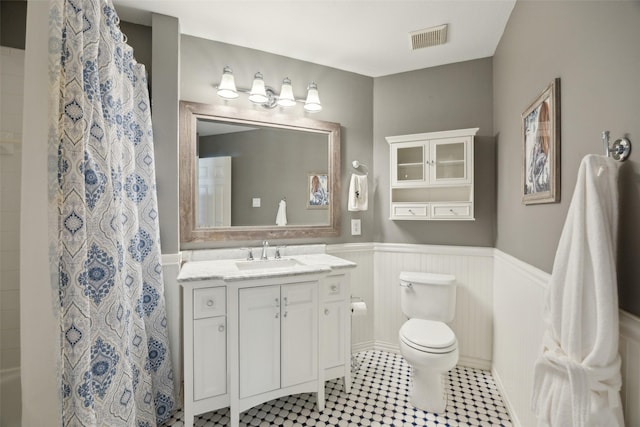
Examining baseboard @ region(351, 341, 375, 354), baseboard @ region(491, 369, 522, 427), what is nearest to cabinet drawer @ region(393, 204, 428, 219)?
baseboard @ region(351, 341, 375, 354)

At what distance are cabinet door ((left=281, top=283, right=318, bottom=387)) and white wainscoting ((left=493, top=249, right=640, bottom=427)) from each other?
46.6 inches

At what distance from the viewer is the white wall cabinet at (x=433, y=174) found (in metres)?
2.23

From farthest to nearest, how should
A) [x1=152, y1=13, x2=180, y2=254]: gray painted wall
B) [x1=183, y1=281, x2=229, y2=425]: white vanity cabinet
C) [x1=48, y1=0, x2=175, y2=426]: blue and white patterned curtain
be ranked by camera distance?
[x1=152, y1=13, x2=180, y2=254]: gray painted wall, [x1=183, y1=281, x2=229, y2=425]: white vanity cabinet, [x1=48, y1=0, x2=175, y2=426]: blue and white patterned curtain

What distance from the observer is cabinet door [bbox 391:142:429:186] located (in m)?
2.37

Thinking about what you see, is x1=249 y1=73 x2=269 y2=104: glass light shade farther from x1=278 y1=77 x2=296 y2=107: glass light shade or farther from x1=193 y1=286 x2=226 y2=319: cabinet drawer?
x1=193 y1=286 x2=226 y2=319: cabinet drawer

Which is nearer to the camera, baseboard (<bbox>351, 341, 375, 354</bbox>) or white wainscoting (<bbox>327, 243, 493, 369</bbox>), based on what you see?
white wainscoting (<bbox>327, 243, 493, 369</bbox>)

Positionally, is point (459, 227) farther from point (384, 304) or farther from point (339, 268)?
point (339, 268)

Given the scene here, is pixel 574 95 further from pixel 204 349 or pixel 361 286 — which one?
pixel 204 349

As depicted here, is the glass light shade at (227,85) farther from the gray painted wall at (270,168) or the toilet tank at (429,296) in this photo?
the toilet tank at (429,296)

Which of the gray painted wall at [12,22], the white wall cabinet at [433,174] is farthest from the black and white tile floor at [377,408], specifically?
Result: the gray painted wall at [12,22]

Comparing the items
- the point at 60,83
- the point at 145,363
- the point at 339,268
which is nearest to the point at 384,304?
the point at 339,268

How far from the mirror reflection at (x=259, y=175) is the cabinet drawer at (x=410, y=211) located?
61 cm

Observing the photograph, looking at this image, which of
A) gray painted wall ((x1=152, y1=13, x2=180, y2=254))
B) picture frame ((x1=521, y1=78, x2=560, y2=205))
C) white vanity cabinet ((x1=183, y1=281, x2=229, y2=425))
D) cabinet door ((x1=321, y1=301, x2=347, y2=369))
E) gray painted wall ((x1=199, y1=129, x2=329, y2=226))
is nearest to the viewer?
picture frame ((x1=521, y1=78, x2=560, y2=205))

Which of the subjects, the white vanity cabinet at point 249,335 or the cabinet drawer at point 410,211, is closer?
the white vanity cabinet at point 249,335
